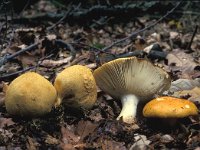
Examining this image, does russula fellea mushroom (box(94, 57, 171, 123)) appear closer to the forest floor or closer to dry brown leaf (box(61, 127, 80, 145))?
the forest floor

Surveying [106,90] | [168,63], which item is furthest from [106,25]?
[106,90]

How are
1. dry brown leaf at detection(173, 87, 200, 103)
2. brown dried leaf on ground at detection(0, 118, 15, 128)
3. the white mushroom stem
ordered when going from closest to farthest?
brown dried leaf on ground at detection(0, 118, 15, 128) < the white mushroom stem < dry brown leaf at detection(173, 87, 200, 103)

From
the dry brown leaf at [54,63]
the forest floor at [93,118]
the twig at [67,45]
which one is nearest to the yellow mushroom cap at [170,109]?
the forest floor at [93,118]

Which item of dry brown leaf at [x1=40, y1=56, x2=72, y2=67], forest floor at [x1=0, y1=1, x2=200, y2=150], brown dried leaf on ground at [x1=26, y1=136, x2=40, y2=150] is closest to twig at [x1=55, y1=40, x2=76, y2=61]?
forest floor at [x1=0, y1=1, x2=200, y2=150]

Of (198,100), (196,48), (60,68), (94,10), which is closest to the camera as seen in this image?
(198,100)

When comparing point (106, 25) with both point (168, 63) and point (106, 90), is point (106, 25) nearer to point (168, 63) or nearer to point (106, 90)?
point (168, 63)
